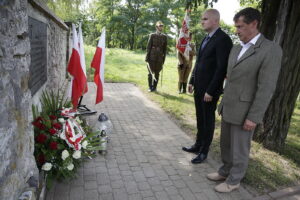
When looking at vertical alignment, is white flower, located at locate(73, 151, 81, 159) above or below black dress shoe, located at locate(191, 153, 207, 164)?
above

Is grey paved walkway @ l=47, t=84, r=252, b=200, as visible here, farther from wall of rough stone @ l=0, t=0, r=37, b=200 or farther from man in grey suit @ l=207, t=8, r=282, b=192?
wall of rough stone @ l=0, t=0, r=37, b=200

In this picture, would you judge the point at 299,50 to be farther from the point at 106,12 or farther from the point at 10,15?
the point at 106,12

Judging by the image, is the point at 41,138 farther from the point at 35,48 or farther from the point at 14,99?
the point at 35,48

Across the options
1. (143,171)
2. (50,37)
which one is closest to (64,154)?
(143,171)

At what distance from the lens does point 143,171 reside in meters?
3.32

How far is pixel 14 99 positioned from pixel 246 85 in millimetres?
2099

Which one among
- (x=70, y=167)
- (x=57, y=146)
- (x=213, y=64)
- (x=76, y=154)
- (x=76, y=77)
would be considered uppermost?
(x=213, y=64)

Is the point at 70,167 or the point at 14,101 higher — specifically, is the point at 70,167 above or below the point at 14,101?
below

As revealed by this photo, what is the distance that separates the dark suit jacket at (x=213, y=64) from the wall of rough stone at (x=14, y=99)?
2101mm

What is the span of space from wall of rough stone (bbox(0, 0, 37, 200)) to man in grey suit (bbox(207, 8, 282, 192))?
1961 millimetres

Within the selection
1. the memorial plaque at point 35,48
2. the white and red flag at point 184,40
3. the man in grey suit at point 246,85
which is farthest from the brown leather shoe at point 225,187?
the white and red flag at point 184,40

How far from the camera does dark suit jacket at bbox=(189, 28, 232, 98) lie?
304 cm

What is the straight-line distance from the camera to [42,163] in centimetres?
252

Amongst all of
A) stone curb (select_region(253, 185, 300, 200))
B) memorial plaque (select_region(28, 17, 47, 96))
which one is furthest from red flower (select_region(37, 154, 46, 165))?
stone curb (select_region(253, 185, 300, 200))
